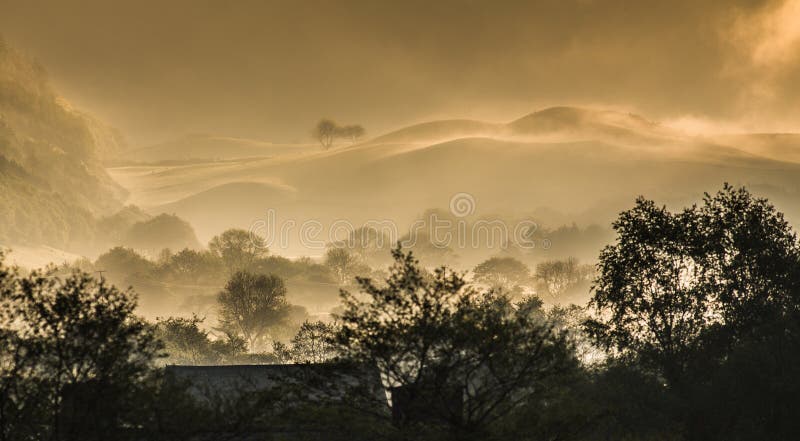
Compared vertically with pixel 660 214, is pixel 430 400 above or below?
below

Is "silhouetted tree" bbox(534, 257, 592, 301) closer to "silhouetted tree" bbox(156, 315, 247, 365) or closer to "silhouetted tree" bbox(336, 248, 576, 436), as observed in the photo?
"silhouetted tree" bbox(156, 315, 247, 365)

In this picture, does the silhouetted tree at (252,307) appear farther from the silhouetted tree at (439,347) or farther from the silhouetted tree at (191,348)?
the silhouetted tree at (439,347)

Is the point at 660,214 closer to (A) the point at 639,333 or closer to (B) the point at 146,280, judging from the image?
(A) the point at 639,333

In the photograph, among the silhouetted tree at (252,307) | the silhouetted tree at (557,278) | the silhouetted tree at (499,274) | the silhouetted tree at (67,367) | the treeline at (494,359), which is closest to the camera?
the silhouetted tree at (67,367)

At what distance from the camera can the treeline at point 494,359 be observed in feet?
99.2

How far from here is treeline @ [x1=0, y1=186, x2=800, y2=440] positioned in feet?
99.2

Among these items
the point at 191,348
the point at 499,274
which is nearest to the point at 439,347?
the point at 191,348

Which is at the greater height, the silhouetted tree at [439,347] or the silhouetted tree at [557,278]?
the silhouetted tree at [557,278]

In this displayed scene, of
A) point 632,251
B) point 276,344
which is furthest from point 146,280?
point 632,251

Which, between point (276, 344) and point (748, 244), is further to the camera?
point (276, 344)

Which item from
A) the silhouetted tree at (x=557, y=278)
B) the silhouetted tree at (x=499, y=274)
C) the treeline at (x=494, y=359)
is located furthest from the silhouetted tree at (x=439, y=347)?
the silhouetted tree at (x=499, y=274)

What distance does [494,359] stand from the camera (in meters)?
32.6

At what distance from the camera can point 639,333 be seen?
48406mm

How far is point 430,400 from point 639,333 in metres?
21.4
